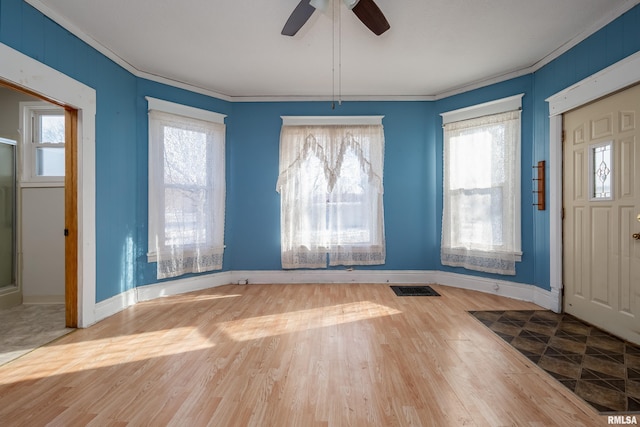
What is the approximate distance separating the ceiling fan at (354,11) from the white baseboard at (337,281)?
3.17 metres

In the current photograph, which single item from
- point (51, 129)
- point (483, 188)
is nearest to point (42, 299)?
point (51, 129)

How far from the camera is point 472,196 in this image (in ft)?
13.9

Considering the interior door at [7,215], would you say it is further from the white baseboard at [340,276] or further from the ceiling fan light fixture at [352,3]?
the ceiling fan light fixture at [352,3]

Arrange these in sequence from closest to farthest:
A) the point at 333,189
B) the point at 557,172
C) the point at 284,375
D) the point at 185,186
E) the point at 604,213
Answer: the point at 284,375 → the point at 604,213 → the point at 557,172 → the point at 185,186 → the point at 333,189

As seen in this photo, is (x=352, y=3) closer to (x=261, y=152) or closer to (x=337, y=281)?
(x=261, y=152)

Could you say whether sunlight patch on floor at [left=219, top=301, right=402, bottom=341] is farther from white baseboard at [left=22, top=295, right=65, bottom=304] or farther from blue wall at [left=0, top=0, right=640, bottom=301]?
white baseboard at [left=22, top=295, right=65, bottom=304]

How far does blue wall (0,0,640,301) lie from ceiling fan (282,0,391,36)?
203 cm

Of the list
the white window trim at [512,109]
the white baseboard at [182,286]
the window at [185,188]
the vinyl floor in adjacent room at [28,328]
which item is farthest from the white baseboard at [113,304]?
the white window trim at [512,109]

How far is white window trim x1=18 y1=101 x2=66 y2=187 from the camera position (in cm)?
368

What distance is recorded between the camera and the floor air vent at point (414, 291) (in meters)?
4.03

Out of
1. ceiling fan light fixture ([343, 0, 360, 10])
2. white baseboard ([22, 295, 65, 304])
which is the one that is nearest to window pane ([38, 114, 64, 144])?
white baseboard ([22, 295, 65, 304])

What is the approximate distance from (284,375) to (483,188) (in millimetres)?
3427

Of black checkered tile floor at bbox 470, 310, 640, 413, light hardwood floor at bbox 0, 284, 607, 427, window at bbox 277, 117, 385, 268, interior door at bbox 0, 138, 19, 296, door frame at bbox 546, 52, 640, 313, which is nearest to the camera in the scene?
light hardwood floor at bbox 0, 284, 607, 427

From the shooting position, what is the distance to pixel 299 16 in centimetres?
241
